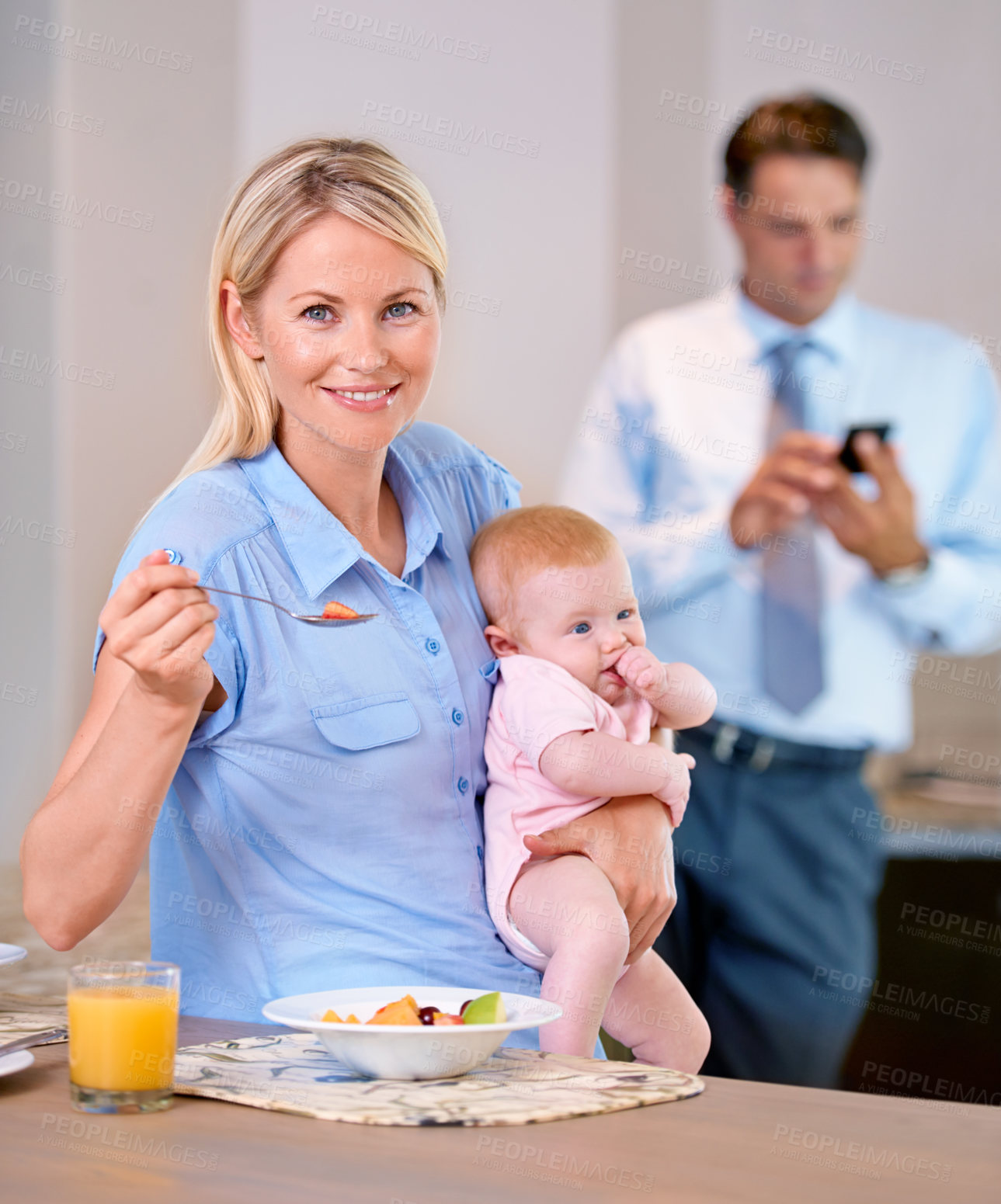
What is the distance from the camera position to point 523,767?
1.66 meters

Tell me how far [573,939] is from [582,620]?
47cm

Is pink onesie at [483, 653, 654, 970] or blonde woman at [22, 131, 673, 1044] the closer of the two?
blonde woman at [22, 131, 673, 1044]

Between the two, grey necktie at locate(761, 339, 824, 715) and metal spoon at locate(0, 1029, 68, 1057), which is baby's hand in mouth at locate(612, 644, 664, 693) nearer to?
metal spoon at locate(0, 1029, 68, 1057)

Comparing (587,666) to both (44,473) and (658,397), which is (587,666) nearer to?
(658,397)

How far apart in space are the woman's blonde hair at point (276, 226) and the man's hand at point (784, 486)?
2.16m

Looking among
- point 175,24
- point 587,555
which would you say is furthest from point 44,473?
point 587,555

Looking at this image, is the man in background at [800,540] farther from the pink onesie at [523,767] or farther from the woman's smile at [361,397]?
the woman's smile at [361,397]

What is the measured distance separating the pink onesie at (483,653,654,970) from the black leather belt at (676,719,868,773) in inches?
67.5

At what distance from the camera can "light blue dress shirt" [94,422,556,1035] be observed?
4.85 ft

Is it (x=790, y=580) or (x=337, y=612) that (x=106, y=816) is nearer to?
(x=337, y=612)

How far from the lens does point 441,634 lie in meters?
1.65

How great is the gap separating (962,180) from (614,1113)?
363cm

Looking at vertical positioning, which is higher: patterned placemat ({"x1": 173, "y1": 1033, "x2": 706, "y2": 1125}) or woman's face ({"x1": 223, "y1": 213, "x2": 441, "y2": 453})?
woman's face ({"x1": 223, "y1": 213, "x2": 441, "y2": 453})

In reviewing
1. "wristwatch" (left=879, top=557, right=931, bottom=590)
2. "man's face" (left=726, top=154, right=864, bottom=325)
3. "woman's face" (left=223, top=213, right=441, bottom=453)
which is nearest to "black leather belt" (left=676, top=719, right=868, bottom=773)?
"wristwatch" (left=879, top=557, right=931, bottom=590)
